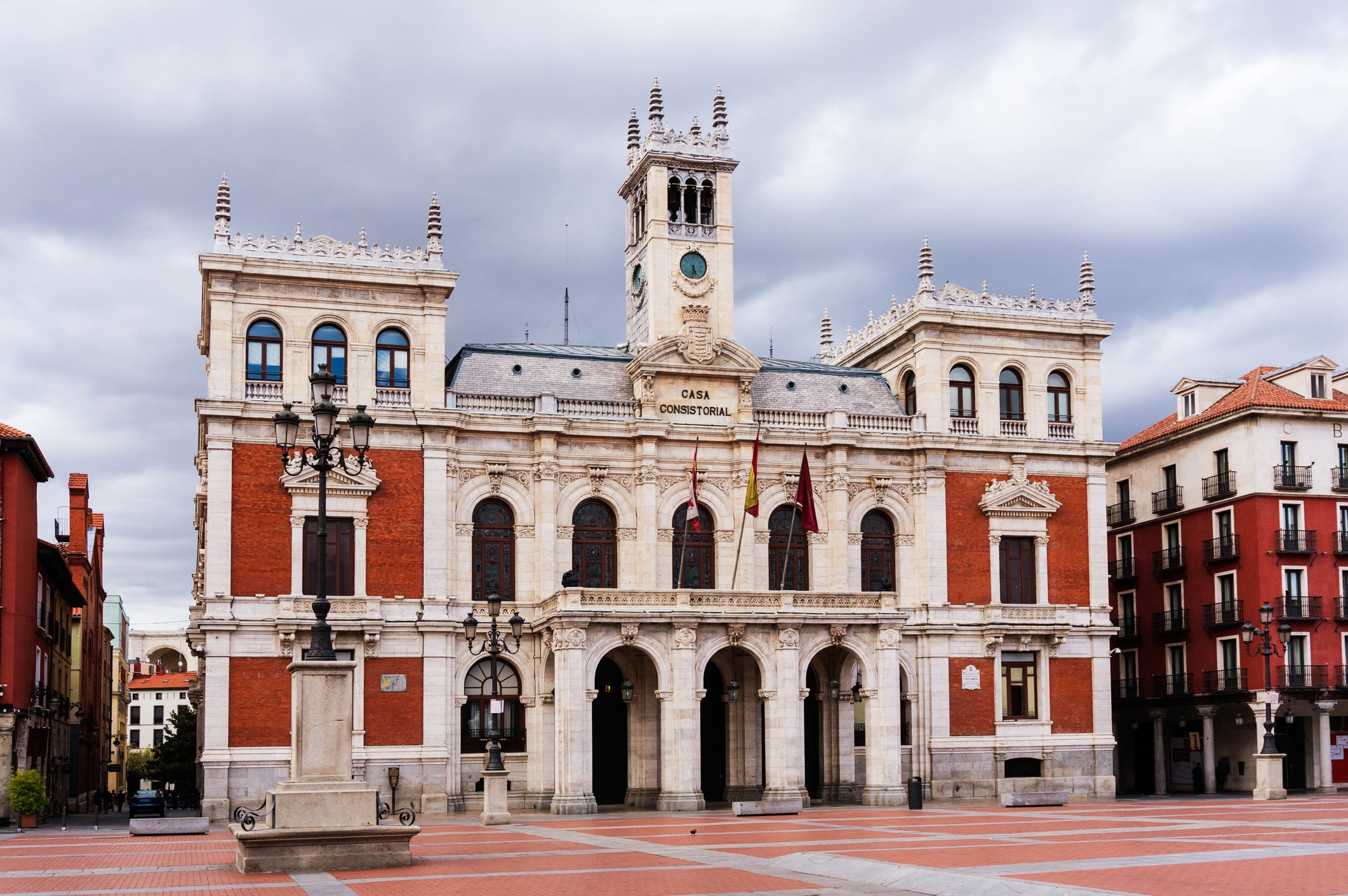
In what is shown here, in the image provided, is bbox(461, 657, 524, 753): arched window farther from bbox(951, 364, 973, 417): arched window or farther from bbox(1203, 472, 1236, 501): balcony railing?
bbox(1203, 472, 1236, 501): balcony railing

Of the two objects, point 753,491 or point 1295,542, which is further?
point 1295,542

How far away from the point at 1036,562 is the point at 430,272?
25890 millimetres

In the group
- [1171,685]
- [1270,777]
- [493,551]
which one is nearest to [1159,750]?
[1171,685]

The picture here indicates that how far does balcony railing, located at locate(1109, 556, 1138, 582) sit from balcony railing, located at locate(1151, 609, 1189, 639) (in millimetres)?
2521

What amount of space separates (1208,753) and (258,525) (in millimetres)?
40094

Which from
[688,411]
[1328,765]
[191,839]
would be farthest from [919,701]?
[191,839]

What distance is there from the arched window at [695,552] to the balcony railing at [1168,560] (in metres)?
23.3

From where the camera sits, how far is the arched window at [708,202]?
5994 cm

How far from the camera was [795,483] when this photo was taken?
187 feet

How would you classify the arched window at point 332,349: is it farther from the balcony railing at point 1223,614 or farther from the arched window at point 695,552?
the balcony railing at point 1223,614

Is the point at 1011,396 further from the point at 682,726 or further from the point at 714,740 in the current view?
the point at 682,726

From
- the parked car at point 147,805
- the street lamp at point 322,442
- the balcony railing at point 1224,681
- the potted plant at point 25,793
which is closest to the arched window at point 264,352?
the potted plant at point 25,793

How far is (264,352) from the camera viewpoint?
5231 centimetres

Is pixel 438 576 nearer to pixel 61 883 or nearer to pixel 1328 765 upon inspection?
pixel 61 883
